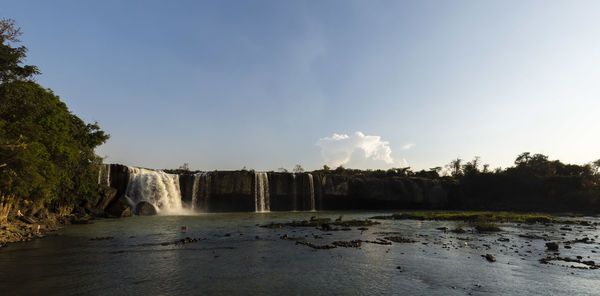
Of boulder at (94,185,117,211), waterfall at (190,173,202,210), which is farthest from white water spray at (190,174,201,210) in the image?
boulder at (94,185,117,211)

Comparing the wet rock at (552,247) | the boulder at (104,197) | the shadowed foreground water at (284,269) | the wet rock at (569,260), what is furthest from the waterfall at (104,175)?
the wet rock at (552,247)

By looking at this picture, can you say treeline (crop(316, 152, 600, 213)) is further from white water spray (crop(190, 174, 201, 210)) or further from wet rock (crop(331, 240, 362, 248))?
wet rock (crop(331, 240, 362, 248))

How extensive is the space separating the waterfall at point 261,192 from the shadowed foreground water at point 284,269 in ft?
124

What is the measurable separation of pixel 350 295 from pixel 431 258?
279 inches

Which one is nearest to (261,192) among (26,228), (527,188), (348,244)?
(26,228)

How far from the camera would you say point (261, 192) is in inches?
2260

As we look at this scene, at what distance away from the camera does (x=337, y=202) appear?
210 feet

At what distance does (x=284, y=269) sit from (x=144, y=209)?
1519 inches

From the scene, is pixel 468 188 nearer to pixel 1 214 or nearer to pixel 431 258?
pixel 431 258

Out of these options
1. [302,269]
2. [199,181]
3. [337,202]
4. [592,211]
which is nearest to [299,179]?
[337,202]

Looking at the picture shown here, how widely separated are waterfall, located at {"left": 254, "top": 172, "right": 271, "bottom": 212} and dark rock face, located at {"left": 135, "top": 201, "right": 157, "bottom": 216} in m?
18.7

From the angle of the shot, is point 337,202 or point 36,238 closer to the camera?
point 36,238

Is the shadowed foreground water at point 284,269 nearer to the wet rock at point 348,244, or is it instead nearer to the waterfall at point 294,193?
the wet rock at point 348,244

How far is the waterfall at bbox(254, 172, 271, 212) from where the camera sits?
187 ft
